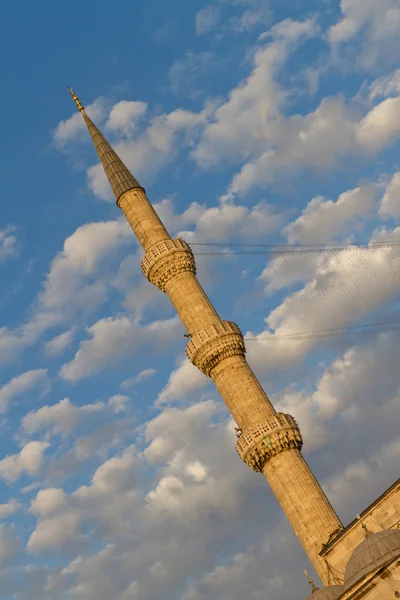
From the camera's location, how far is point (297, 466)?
28.5m

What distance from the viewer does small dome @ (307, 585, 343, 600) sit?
22.8m

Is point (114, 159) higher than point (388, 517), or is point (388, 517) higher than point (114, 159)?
point (114, 159)

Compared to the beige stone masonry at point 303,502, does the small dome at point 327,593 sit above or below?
below

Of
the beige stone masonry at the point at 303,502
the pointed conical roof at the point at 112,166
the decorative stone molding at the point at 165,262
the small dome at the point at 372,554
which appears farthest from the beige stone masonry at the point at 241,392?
the pointed conical roof at the point at 112,166

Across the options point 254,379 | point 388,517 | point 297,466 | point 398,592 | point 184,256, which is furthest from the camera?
point 184,256

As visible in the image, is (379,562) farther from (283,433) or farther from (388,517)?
(283,433)

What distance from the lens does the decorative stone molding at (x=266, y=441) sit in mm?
28656

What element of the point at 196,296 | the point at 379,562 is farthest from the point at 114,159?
the point at 379,562

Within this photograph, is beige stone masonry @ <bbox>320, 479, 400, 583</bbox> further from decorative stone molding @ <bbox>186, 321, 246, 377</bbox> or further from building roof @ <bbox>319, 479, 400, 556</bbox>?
decorative stone molding @ <bbox>186, 321, 246, 377</bbox>

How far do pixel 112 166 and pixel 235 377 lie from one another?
1414 centimetres

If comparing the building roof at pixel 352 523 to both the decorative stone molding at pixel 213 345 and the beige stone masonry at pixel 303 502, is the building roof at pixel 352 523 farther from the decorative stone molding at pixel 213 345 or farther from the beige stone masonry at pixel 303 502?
the decorative stone molding at pixel 213 345

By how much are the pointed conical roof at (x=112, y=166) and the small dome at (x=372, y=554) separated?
2202 centimetres

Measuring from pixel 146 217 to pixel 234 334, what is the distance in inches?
317

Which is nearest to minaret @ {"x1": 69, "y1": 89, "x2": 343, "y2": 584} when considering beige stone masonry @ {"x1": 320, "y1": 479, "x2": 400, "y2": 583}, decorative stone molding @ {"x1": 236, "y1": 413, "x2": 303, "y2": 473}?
decorative stone molding @ {"x1": 236, "y1": 413, "x2": 303, "y2": 473}
